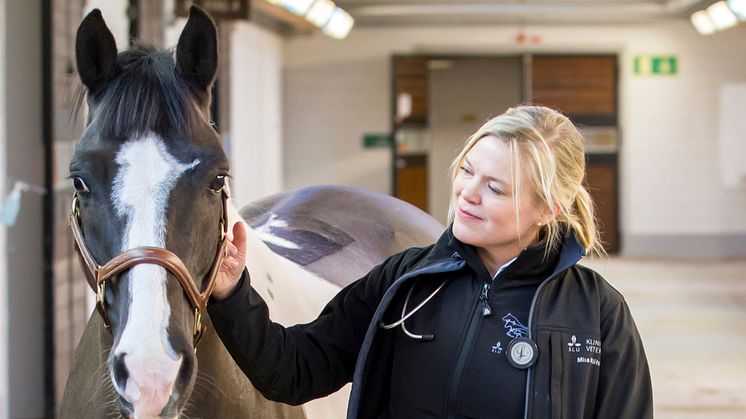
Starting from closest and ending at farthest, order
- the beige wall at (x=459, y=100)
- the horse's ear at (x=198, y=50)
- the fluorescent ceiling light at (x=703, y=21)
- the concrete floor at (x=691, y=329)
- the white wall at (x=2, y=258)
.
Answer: the horse's ear at (x=198, y=50) < the white wall at (x=2, y=258) < the concrete floor at (x=691, y=329) < the fluorescent ceiling light at (x=703, y=21) < the beige wall at (x=459, y=100)

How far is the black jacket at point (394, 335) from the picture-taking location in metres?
1.77

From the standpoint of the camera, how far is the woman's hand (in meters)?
1.90

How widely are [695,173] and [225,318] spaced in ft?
37.3

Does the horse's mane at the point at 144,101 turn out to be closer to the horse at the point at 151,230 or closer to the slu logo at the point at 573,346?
the horse at the point at 151,230

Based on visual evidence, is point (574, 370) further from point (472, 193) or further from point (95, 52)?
point (95, 52)

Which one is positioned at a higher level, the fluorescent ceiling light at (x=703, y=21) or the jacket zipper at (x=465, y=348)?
the fluorescent ceiling light at (x=703, y=21)

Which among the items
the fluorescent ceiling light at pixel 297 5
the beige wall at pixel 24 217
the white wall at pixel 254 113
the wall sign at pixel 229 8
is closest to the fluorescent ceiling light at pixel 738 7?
the fluorescent ceiling light at pixel 297 5

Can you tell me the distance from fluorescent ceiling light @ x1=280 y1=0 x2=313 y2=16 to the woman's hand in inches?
249

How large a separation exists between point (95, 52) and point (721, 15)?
9300 millimetres

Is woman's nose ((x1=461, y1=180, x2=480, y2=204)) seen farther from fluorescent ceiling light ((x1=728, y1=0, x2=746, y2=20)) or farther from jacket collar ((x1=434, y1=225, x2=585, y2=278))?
fluorescent ceiling light ((x1=728, y1=0, x2=746, y2=20))

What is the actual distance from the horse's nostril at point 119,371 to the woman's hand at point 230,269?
0.31 m

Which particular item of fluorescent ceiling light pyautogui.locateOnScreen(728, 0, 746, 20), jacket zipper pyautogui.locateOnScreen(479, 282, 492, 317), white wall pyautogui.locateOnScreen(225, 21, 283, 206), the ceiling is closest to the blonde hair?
jacket zipper pyautogui.locateOnScreen(479, 282, 492, 317)

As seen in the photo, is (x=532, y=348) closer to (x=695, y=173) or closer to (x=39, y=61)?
(x=39, y=61)

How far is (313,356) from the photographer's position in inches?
80.1
